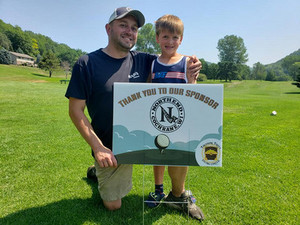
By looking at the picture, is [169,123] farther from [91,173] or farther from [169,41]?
[91,173]

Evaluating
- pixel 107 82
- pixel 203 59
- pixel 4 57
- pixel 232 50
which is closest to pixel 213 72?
pixel 203 59

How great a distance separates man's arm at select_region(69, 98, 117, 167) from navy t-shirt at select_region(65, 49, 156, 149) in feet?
0.35

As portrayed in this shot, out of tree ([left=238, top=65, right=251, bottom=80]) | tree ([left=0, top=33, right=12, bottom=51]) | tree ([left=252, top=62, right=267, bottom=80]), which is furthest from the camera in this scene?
tree ([left=252, top=62, right=267, bottom=80])

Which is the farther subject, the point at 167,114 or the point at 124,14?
the point at 124,14

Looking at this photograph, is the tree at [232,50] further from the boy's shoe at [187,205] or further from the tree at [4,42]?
the tree at [4,42]

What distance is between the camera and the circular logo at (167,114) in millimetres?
1814

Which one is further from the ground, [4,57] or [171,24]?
[4,57]

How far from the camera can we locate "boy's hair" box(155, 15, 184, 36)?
2143 mm

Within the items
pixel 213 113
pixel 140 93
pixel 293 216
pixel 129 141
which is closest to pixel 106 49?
pixel 140 93

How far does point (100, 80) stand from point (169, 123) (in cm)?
101

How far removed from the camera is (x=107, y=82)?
2.31 m

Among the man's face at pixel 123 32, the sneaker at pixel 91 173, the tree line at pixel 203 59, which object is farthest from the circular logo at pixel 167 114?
the tree line at pixel 203 59

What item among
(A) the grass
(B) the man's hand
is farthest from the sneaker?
(B) the man's hand

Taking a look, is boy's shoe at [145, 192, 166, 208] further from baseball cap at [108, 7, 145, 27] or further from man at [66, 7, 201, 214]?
baseball cap at [108, 7, 145, 27]
